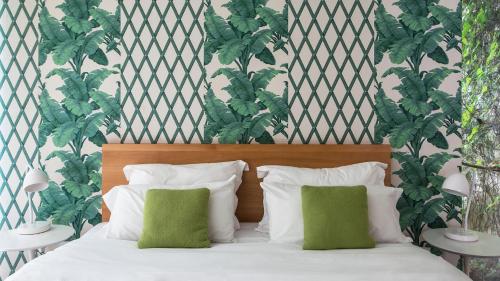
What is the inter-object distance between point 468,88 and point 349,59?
0.92m

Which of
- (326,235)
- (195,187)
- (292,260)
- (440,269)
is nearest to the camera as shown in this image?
(440,269)

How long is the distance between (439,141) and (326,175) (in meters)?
0.99

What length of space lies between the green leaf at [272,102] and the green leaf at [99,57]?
115cm

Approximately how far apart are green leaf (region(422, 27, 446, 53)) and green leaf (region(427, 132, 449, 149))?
A: 2.06 ft

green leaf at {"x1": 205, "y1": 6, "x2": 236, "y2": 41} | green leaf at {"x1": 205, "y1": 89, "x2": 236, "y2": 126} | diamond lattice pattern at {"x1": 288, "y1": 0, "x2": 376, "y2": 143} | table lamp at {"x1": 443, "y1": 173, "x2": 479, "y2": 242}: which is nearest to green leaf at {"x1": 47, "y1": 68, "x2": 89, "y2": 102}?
green leaf at {"x1": 205, "y1": 89, "x2": 236, "y2": 126}

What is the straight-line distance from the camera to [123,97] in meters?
2.96

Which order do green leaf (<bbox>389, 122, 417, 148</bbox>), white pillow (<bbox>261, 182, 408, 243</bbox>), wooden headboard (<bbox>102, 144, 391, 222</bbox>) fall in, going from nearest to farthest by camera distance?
1. white pillow (<bbox>261, 182, 408, 243</bbox>)
2. wooden headboard (<bbox>102, 144, 391, 222</bbox>)
3. green leaf (<bbox>389, 122, 417, 148</bbox>)

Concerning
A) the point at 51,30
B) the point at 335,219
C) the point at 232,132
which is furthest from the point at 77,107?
the point at 335,219

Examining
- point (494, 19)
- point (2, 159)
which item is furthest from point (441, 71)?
point (2, 159)

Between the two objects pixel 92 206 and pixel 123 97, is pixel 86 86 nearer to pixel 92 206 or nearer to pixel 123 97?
pixel 123 97

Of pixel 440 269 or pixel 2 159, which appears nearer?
pixel 440 269

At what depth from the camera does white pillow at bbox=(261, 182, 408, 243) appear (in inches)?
94.1

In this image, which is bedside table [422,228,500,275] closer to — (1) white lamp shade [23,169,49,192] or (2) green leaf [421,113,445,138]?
(2) green leaf [421,113,445,138]

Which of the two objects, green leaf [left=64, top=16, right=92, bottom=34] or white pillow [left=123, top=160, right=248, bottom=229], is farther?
green leaf [left=64, top=16, right=92, bottom=34]
